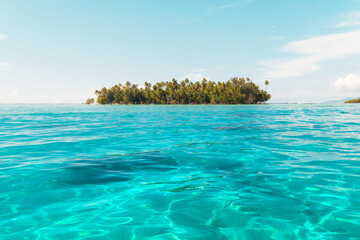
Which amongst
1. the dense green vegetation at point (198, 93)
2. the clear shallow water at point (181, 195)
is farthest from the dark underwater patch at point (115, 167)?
the dense green vegetation at point (198, 93)

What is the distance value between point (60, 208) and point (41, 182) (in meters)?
1.57

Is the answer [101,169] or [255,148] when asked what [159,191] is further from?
[255,148]

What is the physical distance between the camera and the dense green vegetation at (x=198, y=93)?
125 m

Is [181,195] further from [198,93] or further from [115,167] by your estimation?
[198,93]

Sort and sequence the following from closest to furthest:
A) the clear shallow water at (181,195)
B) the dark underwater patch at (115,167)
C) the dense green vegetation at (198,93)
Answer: the clear shallow water at (181,195) < the dark underwater patch at (115,167) < the dense green vegetation at (198,93)

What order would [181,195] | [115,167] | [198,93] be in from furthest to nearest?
[198,93]
[115,167]
[181,195]

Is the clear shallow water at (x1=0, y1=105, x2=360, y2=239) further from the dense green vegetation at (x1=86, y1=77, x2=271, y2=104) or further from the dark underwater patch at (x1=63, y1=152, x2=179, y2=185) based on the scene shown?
the dense green vegetation at (x1=86, y1=77, x2=271, y2=104)

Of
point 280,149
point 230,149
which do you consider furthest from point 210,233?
point 280,149

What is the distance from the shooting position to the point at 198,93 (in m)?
128

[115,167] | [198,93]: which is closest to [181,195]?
[115,167]

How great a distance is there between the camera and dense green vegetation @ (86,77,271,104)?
125m

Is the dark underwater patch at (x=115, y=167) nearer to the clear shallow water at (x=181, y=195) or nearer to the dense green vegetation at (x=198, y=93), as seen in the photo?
the clear shallow water at (x=181, y=195)

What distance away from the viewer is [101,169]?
5844 millimetres

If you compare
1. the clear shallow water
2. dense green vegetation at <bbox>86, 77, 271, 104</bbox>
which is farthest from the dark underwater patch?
dense green vegetation at <bbox>86, 77, 271, 104</bbox>
